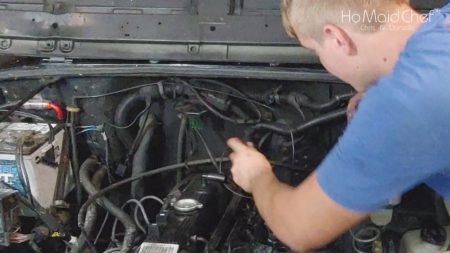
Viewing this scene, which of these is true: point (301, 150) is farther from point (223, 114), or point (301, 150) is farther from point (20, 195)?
point (20, 195)

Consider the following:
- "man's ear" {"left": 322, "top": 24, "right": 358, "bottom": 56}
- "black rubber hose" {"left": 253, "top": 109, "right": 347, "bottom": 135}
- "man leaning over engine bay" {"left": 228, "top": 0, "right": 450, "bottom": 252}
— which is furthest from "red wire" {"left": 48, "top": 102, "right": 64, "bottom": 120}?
"man's ear" {"left": 322, "top": 24, "right": 358, "bottom": 56}

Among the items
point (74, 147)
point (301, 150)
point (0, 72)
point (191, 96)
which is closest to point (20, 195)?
point (74, 147)

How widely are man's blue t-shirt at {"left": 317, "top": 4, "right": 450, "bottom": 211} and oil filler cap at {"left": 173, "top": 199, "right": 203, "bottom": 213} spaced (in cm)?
51

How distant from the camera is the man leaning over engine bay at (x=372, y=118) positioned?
95 centimetres

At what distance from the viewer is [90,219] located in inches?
64.1

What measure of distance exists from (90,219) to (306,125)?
64 centimetres

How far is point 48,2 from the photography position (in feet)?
5.75

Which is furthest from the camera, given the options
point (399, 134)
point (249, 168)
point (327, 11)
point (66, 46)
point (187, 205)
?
point (66, 46)

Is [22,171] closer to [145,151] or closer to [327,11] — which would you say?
[145,151]

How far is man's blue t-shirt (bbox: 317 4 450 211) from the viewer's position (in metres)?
0.94

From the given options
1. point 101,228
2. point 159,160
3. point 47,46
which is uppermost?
point 47,46

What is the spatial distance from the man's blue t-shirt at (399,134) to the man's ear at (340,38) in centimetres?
11

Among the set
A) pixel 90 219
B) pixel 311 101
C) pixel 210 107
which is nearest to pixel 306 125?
pixel 311 101

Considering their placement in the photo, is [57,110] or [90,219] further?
[57,110]
